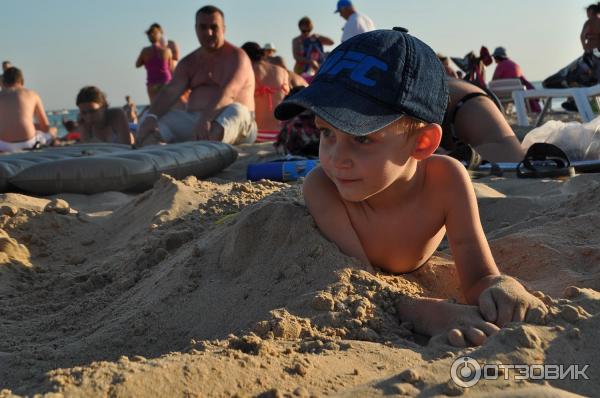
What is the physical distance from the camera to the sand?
4.80 feet

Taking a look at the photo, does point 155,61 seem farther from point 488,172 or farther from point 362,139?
point 362,139

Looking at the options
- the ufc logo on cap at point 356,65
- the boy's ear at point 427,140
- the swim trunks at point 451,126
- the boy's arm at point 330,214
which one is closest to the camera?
the ufc logo on cap at point 356,65

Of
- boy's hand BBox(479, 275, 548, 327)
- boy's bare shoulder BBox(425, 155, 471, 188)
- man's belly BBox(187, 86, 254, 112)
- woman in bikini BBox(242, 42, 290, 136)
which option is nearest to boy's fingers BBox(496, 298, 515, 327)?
boy's hand BBox(479, 275, 548, 327)

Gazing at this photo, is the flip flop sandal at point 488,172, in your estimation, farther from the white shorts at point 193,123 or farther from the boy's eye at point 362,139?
the white shorts at point 193,123

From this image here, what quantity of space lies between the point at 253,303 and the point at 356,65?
0.76 metres

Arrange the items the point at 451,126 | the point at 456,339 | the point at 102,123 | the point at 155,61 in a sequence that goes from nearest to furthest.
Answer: the point at 456,339, the point at 451,126, the point at 102,123, the point at 155,61

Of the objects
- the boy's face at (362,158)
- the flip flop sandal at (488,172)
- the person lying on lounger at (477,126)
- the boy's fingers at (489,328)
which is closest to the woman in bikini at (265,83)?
the person lying on lounger at (477,126)

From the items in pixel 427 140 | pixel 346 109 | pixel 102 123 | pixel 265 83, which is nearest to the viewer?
pixel 346 109

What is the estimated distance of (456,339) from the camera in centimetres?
177

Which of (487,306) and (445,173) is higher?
(445,173)

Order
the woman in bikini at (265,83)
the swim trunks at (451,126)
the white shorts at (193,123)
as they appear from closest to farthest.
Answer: the swim trunks at (451,126)
the white shorts at (193,123)
the woman in bikini at (265,83)

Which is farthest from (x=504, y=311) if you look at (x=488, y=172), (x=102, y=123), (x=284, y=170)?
A: (x=102, y=123)

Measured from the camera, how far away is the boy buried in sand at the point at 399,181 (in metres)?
1.95

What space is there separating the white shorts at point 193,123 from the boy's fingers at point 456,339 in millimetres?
5624
